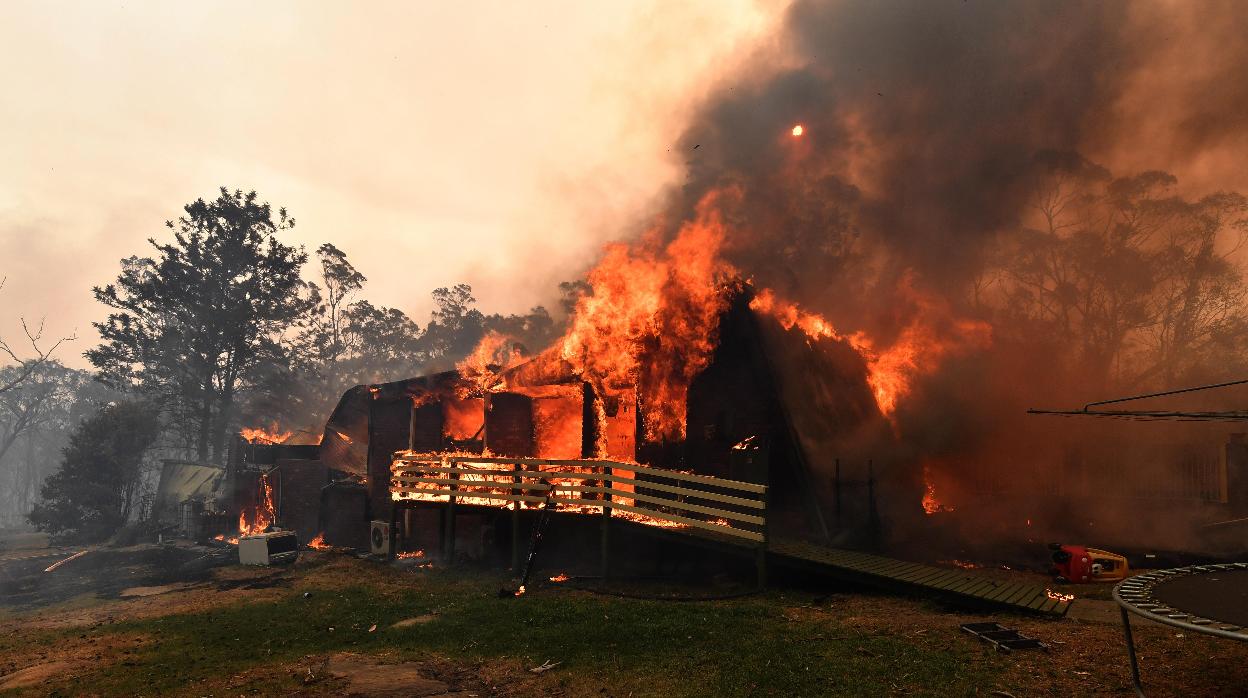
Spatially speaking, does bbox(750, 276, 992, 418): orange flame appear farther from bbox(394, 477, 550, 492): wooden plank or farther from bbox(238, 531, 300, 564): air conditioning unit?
bbox(238, 531, 300, 564): air conditioning unit

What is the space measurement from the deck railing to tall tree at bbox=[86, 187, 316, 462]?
115 feet

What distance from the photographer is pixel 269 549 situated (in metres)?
20.7

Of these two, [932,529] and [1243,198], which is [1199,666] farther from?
[1243,198]

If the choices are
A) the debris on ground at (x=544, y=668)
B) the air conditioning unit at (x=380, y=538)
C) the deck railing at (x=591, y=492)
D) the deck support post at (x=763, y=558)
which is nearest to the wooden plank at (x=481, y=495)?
the deck railing at (x=591, y=492)

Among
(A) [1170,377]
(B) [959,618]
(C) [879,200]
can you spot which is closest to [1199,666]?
(B) [959,618]

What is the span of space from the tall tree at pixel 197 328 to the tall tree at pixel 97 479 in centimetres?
620

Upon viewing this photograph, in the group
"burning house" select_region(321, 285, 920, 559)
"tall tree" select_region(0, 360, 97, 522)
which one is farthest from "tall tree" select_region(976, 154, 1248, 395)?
"tall tree" select_region(0, 360, 97, 522)

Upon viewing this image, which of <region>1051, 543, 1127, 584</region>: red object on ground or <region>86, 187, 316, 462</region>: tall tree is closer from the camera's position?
<region>1051, 543, 1127, 584</region>: red object on ground

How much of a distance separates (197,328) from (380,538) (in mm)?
36243

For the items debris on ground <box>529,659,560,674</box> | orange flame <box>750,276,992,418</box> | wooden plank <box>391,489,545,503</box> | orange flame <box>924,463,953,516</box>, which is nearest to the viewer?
debris on ground <box>529,659,560,674</box>

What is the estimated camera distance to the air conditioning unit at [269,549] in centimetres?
2067

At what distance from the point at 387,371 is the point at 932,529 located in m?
64.8

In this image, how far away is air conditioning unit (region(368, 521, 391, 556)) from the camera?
72.0 ft

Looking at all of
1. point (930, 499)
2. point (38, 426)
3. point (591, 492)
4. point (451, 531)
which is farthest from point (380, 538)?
point (38, 426)
